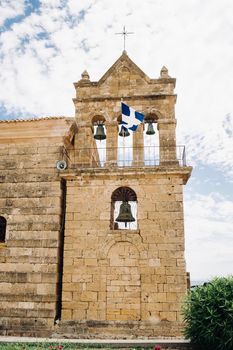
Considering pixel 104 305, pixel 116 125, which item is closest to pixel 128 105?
pixel 116 125

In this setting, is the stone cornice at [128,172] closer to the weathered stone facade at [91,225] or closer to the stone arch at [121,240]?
the weathered stone facade at [91,225]

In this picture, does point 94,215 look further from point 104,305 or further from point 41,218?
point 104,305

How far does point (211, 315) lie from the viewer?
9375mm

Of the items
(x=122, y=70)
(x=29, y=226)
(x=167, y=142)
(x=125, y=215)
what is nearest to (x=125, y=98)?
(x=122, y=70)

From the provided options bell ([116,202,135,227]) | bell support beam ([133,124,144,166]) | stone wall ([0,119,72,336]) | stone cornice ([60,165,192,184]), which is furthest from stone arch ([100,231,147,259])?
bell support beam ([133,124,144,166])

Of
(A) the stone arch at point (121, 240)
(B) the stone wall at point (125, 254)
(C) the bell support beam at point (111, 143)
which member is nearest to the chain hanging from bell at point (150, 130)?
(C) the bell support beam at point (111, 143)

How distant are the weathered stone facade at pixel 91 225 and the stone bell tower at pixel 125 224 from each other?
3 cm

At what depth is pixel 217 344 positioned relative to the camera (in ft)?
30.2

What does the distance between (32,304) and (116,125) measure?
7.05m

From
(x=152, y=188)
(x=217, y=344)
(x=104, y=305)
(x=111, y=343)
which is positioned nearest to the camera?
(x=217, y=344)

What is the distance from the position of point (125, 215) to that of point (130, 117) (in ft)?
11.5

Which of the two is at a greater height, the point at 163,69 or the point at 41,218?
the point at 163,69

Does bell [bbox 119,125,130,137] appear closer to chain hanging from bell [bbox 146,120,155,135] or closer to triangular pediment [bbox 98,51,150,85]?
chain hanging from bell [bbox 146,120,155,135]

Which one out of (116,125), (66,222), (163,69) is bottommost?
(66,222)
